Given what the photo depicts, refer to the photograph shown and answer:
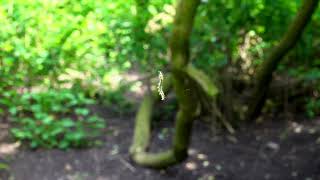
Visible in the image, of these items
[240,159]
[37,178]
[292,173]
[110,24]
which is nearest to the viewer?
[110,24]

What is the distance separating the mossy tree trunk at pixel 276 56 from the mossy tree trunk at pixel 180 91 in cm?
112

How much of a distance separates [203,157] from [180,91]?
1314mm

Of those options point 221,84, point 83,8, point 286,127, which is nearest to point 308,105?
point 286,127

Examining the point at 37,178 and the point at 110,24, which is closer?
the point at 110,24

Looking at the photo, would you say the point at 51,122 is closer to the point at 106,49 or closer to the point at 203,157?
the point at 203,157

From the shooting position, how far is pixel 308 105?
533 cm

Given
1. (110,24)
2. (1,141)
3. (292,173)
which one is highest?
(110,24)

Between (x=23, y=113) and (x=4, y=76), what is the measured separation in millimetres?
2014

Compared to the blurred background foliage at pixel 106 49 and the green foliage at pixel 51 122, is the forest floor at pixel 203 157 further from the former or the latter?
the blurred background foliage at pixel 106 49

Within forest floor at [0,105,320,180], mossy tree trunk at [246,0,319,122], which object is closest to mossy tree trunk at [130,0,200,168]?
forest floor at [0,105,320,180]

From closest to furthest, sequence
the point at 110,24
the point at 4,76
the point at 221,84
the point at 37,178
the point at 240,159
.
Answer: the point at 4,76, the point at 110,24, the point at 37,178, the point at 240,159, the point at 221,84

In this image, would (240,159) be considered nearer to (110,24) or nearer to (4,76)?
(110,24)

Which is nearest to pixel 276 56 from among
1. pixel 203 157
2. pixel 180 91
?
pixel 203 157

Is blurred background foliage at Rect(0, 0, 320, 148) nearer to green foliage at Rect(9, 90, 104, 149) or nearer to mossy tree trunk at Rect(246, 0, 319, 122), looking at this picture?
green foliage at Rect(9, 90, 104, 149)
